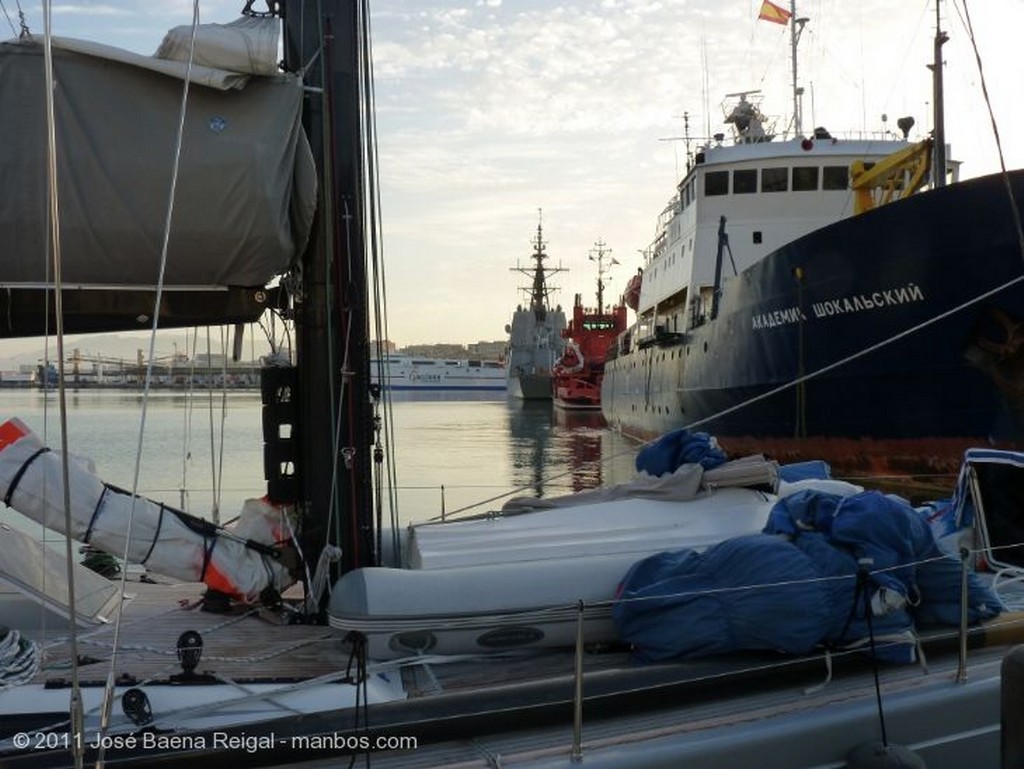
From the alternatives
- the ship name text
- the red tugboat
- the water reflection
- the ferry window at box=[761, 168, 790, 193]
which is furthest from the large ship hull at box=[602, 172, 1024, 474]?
the red tugboat

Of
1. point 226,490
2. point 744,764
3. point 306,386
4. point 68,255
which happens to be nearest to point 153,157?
point 68,255

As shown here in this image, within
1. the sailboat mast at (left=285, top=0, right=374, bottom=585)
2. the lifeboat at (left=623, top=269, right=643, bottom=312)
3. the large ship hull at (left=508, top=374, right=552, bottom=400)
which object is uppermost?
the lifeboat at (left=623, top=269, right=643, bottom=312)

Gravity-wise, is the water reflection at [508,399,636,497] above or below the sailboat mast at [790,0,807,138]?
below

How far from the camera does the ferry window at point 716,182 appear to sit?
915 inches

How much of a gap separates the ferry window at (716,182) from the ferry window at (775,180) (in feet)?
3.24

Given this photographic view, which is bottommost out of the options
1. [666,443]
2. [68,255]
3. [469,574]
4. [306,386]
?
[469,574]

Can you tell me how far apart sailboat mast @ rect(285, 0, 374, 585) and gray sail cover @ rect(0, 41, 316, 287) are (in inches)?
11.2

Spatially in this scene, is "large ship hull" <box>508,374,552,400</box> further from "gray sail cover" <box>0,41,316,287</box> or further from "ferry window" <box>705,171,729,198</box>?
"gray sail cover" <box>0,41,316,287</box>

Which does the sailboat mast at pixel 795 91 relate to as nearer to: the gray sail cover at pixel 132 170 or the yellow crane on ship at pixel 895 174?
the yellow crane on ship at pixel 895 174

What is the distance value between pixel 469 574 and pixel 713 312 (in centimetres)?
1703

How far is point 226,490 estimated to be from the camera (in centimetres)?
1706

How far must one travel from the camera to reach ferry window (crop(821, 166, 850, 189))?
2202 centimetres

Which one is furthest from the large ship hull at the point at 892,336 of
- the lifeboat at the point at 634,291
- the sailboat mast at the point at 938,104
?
the lifeboat at the point at 634,291

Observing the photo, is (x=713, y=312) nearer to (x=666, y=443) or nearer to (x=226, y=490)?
(x=226, y=490)
